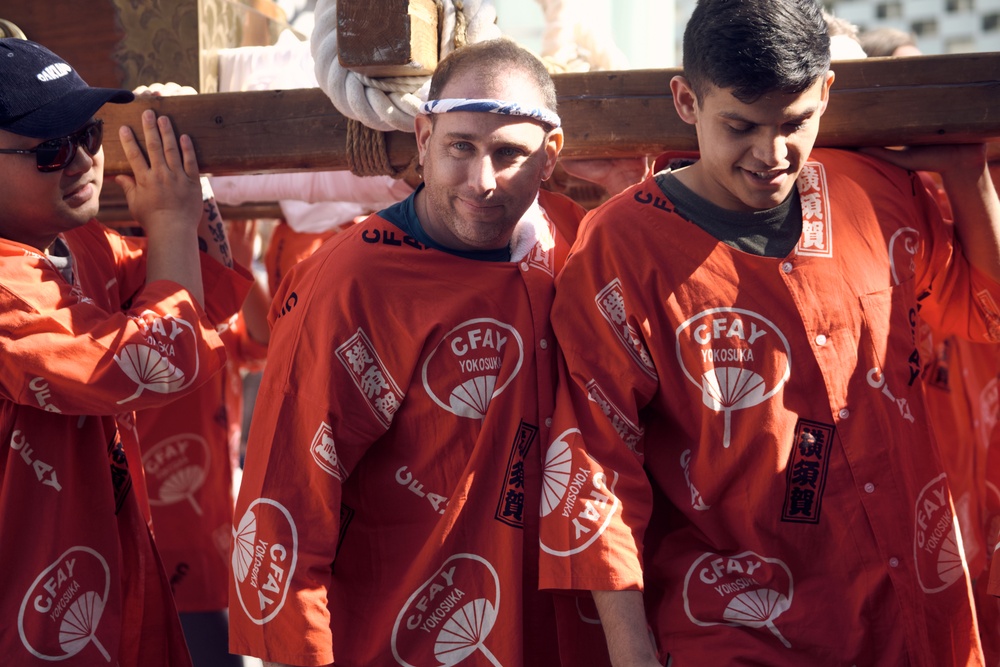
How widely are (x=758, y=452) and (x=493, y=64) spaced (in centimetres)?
92

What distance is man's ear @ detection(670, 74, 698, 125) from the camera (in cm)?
222

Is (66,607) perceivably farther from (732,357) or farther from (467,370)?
(732,357)

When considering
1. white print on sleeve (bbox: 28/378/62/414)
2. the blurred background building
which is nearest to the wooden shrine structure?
white print on sleeve (bbox: 28/378/62/414)

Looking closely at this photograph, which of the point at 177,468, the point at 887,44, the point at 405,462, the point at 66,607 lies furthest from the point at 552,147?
the point at 887,44

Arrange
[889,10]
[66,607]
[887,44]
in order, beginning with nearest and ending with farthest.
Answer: [66,607]
[887,44]
[889,10]

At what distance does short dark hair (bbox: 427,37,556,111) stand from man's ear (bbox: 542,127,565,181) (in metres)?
0.05

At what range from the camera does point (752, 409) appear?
212 cm

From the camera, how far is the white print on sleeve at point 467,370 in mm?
2246

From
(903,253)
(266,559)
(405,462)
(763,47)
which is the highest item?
(763,47)

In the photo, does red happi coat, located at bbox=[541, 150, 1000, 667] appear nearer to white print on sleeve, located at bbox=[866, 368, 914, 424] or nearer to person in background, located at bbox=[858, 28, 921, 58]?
white print on sleeve, located at bbox=[866, 368, 914, 424]

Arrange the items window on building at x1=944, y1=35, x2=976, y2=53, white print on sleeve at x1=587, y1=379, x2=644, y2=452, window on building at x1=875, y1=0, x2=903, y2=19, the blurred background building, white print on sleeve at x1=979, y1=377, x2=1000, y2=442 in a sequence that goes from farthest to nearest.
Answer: window on building at x1=875, y1=0, x2=903, y2=19, window on building at x1=944, y1=35, x2=976, y2=53, the blurred background building, white print on sleeve at x1=979, y1=377, x2=1000, y2=442, white print on sleeve at x1=587, y1=379, x2=644, y2=452

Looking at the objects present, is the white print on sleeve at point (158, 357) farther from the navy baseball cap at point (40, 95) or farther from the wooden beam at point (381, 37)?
the wooden beam at point (381, 37)

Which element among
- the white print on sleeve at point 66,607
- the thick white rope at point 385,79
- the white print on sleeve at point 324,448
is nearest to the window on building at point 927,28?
the thick white rope at point 385,79

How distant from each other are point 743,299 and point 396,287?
676mm
